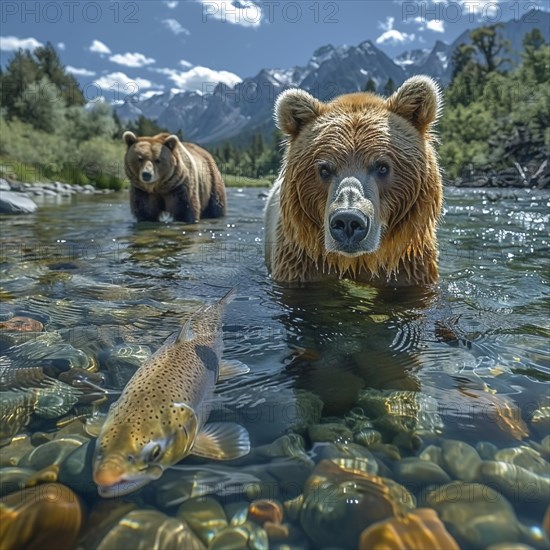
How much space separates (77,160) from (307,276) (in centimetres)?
4404

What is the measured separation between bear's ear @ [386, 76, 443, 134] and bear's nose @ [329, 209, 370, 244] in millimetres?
1540

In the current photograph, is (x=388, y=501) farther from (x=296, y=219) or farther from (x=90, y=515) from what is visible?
(x=296, y=219)

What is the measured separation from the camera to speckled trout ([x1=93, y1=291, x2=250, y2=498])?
1989mm

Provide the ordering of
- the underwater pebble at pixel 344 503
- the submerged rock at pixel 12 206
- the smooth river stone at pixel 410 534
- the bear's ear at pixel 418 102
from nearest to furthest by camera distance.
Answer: the smooth river stone at pixel 410 534 → the underwater pebble at pixel 344 503 → the bear's ear at pixel 418 102 → the submerged rock at pixel 12 206

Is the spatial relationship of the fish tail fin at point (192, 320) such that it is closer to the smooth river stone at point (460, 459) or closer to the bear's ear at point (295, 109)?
the smooth river stone at point (460, 459)

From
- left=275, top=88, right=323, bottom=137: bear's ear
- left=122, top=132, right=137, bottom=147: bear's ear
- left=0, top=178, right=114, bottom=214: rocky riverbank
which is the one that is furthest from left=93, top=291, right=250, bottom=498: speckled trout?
left=0, top=178, right=114, bottom=214: rocky riverbank

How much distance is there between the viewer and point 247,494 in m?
2.08

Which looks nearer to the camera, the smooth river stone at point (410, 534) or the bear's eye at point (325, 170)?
the smooth river stone at point (410, 534)

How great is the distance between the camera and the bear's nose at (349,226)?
375 centimetres

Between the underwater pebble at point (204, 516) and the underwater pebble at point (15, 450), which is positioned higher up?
the underwater pebble at point (15, 450)

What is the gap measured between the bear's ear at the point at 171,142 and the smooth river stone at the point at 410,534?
1218 cm

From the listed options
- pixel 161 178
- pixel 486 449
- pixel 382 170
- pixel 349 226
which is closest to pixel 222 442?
pixel 486 449

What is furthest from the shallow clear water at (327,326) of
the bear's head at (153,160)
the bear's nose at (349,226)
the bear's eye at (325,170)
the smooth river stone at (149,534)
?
the bear's head at (153,160)

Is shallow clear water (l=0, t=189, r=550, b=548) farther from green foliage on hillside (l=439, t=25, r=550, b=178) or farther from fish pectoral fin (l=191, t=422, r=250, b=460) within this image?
green foliage on hillside (l=439, t=25, r=550, b=178)
